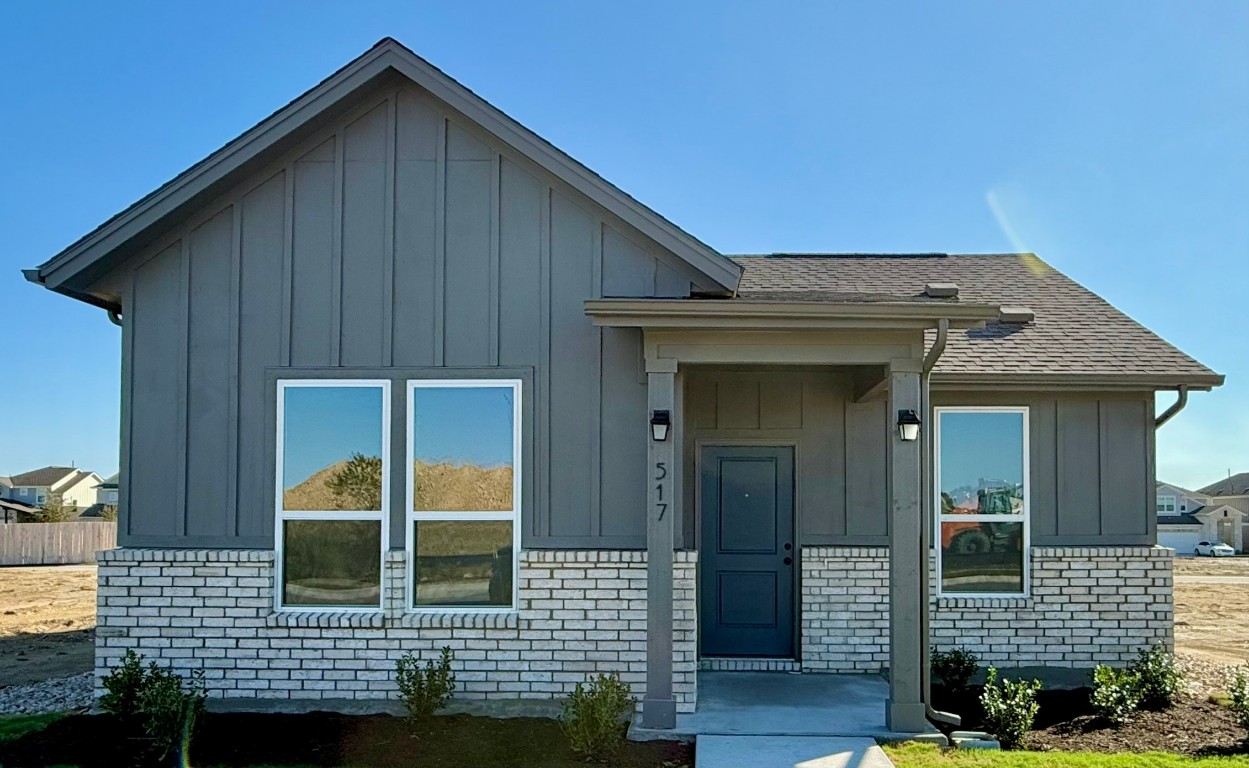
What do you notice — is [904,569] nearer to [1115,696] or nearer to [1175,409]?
[1115,696]

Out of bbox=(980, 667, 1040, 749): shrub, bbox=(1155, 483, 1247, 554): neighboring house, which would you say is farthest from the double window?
bbox=(1155, 483, 1247, 554): neighboring house

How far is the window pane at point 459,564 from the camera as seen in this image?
824 cm

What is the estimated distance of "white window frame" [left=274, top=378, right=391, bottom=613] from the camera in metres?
8.25

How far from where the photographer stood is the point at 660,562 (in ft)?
24.8

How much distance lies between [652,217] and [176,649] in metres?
5.13

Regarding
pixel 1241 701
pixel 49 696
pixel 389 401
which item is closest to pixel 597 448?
pixel 389 401

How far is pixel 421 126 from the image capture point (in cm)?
847

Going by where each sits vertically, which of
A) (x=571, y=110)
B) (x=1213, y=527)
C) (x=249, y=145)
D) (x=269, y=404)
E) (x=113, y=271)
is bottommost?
(x=1213, y=527)

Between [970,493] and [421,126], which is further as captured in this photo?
[970,493]

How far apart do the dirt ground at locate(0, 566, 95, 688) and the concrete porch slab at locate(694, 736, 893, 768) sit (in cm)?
742

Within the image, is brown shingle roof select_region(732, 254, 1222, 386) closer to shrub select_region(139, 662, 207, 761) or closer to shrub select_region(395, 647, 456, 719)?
shrub select_region(395, 647, 456, 719)

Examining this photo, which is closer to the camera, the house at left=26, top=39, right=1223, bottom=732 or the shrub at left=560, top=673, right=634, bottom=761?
the shrub at left=560, top=673, right=634, bottom=761

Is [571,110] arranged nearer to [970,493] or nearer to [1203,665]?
[970,493]

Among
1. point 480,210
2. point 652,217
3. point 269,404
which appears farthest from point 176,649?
point 652,217
